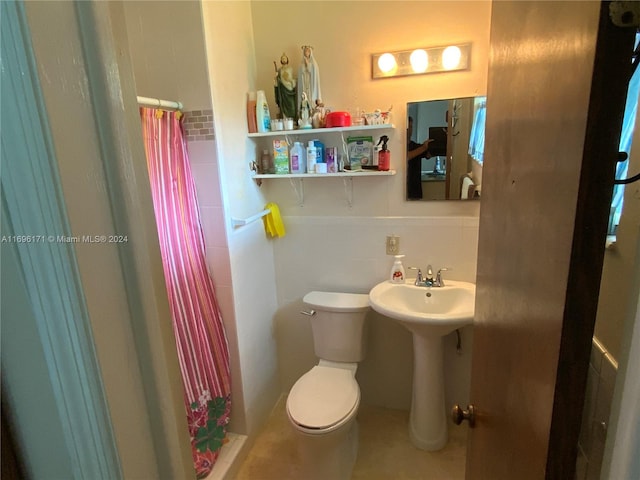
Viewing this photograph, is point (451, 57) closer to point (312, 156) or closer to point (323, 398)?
point (312, 156)

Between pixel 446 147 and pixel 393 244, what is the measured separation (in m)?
0.58

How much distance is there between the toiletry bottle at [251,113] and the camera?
199 centimetres

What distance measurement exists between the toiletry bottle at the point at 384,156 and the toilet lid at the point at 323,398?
112 cm

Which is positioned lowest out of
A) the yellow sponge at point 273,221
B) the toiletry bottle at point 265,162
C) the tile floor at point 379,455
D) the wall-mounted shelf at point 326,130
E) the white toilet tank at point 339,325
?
the tile floor at point 379,455

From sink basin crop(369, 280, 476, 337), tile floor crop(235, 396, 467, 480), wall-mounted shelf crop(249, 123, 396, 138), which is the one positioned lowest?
tile floor crop(235, 396, 467, 480)

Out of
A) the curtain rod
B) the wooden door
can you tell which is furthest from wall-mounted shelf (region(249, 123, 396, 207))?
the wooden door

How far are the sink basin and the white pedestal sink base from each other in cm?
14

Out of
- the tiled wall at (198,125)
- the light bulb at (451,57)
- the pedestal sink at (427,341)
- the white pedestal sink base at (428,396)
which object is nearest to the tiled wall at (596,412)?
the pedestal sink at (427,341)

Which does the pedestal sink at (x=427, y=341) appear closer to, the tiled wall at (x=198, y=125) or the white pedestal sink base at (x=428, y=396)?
the white pedestal sink base at (x=428, y=396)

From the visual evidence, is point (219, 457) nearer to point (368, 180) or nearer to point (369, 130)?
point (368, 180)

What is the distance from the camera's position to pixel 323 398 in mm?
1841

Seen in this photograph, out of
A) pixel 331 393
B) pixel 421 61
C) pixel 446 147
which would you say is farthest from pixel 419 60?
pixel 331 393

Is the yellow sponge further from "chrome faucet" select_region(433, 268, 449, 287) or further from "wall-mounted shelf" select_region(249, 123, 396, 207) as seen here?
"chrome faucet" select_region(433, 268, 449, 287)

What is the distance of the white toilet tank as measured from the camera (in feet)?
6.77
